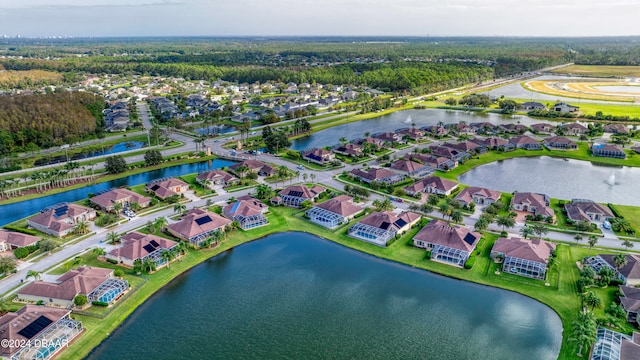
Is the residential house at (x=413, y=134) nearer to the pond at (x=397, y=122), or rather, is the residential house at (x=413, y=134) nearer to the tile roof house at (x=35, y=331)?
the pond at (x=397, y=122)

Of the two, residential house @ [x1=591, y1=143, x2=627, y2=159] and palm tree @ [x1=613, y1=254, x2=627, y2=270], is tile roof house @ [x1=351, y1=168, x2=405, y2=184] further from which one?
residential house @ [x1=591, y1=143, x2=627, y2=159]

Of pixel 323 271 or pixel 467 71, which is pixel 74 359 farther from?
pixel 467 71

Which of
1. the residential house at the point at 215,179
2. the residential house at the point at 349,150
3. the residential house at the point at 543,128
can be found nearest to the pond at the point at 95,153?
the residential house at the point at 215,179

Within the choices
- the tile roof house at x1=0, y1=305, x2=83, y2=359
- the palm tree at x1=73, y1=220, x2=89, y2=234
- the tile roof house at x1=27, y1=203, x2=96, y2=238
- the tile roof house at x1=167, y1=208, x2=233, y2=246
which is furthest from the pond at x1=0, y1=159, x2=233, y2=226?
the tile roof house at x1=0, y1=305, x2=83, y2=359

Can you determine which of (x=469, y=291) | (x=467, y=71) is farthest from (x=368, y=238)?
(x=467, y=71)

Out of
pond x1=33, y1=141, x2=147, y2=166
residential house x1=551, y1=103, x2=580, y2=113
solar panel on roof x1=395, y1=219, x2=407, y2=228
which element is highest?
residential house x1=551, y1=103, x2=580, y2=113

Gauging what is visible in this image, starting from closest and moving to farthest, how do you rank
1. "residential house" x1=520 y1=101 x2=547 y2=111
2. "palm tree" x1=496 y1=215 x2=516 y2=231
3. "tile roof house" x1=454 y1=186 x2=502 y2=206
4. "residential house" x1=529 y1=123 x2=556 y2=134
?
"palm tree" x1=496 y1=215 x2=516 y2=231 < "tile roof house" x1=454 y1=186 x2=502 y2=206 < "residential house" x1=529 y1=123 x2=556 y2=134 < "residential house" x1=520 y1=101 x2=547 y2=111

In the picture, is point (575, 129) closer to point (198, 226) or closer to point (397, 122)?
point (397, 122)
